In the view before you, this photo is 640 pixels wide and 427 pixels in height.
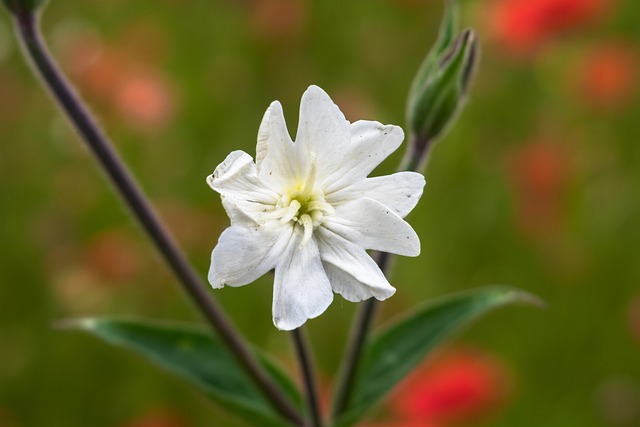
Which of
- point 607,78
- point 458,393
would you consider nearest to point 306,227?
point 458,393

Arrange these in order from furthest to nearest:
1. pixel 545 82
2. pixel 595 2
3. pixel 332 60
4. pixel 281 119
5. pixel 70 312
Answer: pixel 332 60 < pixel 545 82 < pixel 595 2 < pixel 70 312 < pixel 281 119

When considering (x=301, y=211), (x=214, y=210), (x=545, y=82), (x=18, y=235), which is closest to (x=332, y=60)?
(x=545, y=82)

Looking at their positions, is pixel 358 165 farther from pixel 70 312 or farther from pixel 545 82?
pixel 545 82

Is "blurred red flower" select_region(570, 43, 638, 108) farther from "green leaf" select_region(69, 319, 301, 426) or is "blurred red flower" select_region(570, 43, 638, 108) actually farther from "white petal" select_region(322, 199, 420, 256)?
"white petal" select_region(322, 199, 420, 256)

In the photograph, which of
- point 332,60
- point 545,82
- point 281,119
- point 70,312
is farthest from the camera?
point 332,60

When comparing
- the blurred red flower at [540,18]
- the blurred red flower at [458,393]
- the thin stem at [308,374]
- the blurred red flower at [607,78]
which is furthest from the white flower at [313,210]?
the blurred red flower at [607,78]
